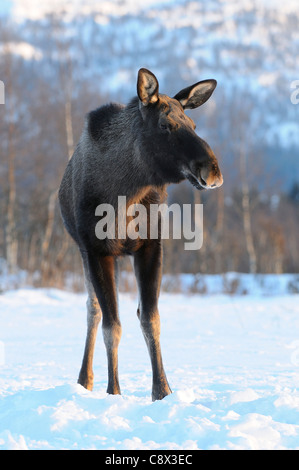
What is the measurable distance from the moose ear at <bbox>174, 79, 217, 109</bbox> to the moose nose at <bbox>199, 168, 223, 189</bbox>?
3.57ft

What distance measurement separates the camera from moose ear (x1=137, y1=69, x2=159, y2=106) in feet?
14.3

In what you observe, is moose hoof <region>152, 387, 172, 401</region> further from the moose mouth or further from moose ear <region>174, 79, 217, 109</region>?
moose ear <region>174, 79, 217, 109</region>

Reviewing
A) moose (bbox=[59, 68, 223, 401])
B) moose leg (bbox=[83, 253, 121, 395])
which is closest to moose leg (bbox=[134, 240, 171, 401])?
moose (bbox=[59, 68, 223, 401])

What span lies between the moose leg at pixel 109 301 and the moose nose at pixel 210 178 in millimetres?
1193

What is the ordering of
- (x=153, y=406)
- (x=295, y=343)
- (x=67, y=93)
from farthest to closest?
(x=67, y=93)
(x=295, y=343)
(x=153, y=406)

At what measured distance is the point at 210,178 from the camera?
3.87 m

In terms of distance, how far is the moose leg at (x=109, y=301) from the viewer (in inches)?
181

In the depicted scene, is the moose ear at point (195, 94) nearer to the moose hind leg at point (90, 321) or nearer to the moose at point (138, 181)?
the moose at point (138, 181)

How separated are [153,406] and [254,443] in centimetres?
81

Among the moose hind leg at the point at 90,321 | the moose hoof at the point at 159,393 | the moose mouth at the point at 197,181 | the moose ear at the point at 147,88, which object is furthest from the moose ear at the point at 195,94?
the moose hoof at the point at 159,393

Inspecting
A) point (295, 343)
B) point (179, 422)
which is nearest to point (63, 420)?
point (179, 422)

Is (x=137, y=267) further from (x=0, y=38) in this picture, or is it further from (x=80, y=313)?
(x=0, y=38)

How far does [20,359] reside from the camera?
6773 millimetres

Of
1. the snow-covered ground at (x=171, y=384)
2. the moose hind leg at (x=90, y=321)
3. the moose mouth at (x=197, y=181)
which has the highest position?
the moose mouth at (x=197, y=181)
